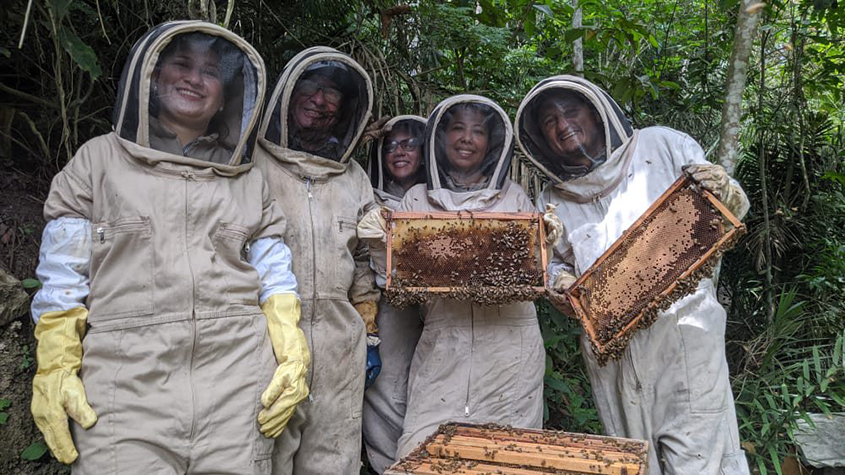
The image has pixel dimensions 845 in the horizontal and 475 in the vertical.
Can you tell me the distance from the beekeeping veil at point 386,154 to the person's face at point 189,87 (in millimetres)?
1571

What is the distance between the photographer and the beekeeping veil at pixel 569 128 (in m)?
3.86

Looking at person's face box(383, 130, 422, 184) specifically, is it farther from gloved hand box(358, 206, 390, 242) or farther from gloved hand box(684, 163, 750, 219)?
gloved hand box(684, 163, 750, 219)

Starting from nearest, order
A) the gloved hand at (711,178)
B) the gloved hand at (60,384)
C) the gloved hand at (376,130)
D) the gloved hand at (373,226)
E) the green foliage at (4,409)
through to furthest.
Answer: the gloved hand at (60,384) → the green foliage at (4,409) → the gloved hand at (711,178) → the gloved hand at (373,226) → the gloved hand at (376,130)

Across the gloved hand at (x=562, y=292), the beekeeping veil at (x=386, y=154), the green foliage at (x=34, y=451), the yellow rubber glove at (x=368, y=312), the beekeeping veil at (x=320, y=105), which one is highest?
the beekeeping veil at (x=320, y=105)

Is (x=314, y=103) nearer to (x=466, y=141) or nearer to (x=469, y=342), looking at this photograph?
(x=466, y=141)

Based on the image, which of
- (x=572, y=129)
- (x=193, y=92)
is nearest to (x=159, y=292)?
(x=193, y=92)

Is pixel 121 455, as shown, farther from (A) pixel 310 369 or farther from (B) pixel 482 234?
(B) pixel 482 234

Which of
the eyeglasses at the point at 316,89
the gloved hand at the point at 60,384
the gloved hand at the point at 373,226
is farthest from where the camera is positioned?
the eyeglasses at the point at 316,89

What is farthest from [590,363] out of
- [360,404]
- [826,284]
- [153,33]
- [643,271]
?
[826,284]

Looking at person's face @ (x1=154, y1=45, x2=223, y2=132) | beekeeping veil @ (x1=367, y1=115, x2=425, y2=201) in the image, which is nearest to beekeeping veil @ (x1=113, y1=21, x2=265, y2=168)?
person's face @ (x1=154, y1=45, x2=223, y2=132)

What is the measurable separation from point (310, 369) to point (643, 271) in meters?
1.81

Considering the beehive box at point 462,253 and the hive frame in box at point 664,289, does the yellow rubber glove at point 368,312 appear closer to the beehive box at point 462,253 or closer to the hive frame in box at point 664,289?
the beehive box at point 462,253

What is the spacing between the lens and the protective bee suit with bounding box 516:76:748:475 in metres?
3.50

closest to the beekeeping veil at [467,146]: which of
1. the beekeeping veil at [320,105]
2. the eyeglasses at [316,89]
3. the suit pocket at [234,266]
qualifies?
the beekeeping veil at [320,105]
